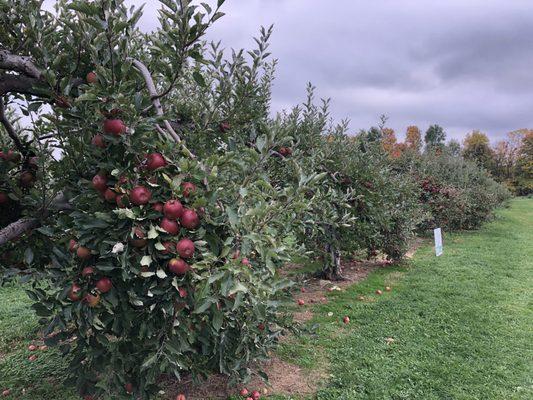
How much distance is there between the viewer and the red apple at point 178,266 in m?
1.87

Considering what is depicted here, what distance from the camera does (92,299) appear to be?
2045mm

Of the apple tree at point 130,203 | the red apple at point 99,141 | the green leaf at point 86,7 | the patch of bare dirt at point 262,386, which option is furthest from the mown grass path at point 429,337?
the green leaf at point 86,7

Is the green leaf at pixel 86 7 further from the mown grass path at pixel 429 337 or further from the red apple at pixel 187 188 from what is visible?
the mown grass path at pixel 429 337

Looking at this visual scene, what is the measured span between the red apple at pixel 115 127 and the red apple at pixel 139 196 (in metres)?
0.29

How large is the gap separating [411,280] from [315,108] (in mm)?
3772

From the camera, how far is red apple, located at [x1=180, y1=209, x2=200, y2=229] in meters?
1.86

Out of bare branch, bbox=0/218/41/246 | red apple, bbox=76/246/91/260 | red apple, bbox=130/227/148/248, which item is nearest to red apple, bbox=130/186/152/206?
red apple, bbox=130/227/148/248

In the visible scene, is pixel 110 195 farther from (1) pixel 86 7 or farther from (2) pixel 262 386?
(2) pixel 262 386

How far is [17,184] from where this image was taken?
8.89 feet

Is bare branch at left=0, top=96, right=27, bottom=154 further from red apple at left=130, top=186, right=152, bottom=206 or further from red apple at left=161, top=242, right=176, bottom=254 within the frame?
red apple at left=161, top=242, right=176, bottom=254

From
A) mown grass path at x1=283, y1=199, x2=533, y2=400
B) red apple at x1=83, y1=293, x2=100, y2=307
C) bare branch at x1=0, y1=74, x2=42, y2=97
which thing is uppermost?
bare branch at x1=0, y1=74, x2=42, y2=97

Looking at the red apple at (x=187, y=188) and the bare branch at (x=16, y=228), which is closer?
the red apple at (x=187, y=188)

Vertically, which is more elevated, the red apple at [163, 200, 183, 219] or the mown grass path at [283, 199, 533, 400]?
the red apple at [163, 200, 183, 219]

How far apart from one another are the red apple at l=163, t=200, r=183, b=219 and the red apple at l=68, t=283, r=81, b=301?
0.66 m
